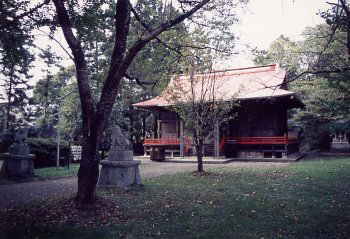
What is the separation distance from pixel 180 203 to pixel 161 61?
177 inches

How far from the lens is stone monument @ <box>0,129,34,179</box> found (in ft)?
37.6

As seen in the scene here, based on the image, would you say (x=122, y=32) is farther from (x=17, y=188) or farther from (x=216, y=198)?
(x=17, y=188)

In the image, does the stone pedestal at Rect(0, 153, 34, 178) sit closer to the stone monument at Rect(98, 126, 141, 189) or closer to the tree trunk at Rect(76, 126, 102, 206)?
the stone monument at Rect(98, 126, 141, 189)

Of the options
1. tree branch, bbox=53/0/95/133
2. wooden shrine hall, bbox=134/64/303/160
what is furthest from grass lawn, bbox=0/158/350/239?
wooden shrine hall, bbox=134/64/303/160

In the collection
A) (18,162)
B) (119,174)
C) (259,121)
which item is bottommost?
(119,174)

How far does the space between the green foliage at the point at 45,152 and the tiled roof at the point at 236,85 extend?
20.6 feet

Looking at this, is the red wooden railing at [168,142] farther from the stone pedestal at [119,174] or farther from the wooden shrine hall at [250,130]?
the stone pedestal at [119,174]

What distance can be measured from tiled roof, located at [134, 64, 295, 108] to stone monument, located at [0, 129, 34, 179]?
19.6ft

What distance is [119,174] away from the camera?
899 centimetres

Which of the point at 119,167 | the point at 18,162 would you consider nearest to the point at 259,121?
the point at 119,167

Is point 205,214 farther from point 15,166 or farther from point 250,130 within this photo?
point 250,130

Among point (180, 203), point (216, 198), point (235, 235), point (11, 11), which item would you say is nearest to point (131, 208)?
point (180, 203)

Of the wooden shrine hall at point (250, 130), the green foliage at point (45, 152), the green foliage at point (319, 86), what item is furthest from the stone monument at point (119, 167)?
the wooden shrine hall at point (250, 130)

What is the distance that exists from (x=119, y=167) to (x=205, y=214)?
3.82 metres
